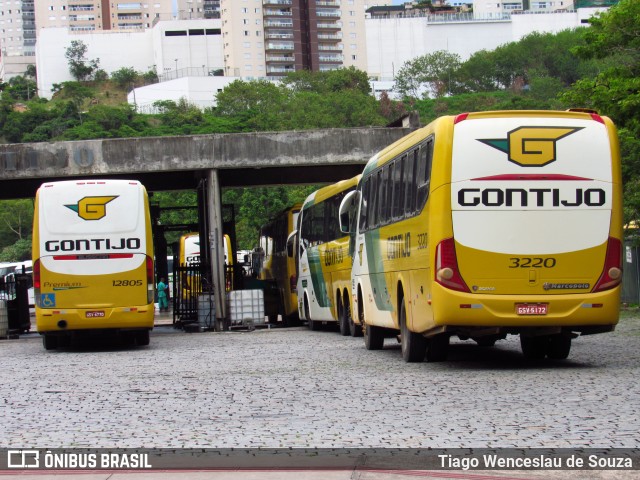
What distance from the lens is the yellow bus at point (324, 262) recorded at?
25188mm

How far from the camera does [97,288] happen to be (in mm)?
22406

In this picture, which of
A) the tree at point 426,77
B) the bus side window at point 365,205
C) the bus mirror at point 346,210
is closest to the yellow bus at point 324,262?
the bus mirror at point 346,210

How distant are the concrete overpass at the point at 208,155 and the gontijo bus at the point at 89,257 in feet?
25.5

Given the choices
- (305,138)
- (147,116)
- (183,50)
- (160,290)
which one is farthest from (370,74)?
(305,138)

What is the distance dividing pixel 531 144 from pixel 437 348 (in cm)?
353

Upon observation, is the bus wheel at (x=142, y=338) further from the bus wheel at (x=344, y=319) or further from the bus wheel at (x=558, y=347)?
the bus wheel at (x=558, y=347)

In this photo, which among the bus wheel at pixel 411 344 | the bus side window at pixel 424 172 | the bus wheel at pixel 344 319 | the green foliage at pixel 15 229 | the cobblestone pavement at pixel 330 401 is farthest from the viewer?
the green foliage at pixel 15 229

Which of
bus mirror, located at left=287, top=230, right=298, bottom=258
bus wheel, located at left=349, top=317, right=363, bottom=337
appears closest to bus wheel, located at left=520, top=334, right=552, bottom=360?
bus wheel, located at left=349, top=317, right=363, bottom=337

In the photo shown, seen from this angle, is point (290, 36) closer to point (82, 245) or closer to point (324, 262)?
point (324, 262)

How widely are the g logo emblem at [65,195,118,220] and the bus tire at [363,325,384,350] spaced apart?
6.00 m

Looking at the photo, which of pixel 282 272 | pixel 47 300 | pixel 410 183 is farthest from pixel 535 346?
pixel 282 272

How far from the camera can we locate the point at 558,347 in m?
16.1

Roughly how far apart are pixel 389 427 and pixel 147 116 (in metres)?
142

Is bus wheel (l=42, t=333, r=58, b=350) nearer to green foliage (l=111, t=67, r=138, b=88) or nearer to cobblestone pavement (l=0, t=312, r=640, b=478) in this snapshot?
cobblestone pavement (l=0, t=312, r=640, b=478)
